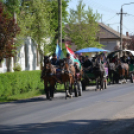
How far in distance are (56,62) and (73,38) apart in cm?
2859

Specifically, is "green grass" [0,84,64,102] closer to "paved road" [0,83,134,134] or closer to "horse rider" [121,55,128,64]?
"paved road" [0,83,134,134]

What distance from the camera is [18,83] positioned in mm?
19297

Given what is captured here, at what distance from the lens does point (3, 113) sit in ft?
42.8

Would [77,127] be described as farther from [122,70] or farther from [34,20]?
[34,20]

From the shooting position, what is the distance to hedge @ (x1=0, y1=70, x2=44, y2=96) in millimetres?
18266

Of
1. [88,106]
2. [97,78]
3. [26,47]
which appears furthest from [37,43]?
[88,106]

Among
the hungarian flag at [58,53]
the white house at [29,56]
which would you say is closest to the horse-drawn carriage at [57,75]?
the hungarian flag at [58,53]

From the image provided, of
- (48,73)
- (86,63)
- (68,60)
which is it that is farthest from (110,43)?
(48,73)

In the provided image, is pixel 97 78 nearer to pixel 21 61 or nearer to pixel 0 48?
pixel 0 48

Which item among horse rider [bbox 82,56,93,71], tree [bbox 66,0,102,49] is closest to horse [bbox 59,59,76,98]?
horse rider [bbox 82,56,93,71]

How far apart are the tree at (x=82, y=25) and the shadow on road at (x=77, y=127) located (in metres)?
35.5

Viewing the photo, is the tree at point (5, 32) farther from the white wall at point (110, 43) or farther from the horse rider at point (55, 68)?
the white wall at point (110, 43)

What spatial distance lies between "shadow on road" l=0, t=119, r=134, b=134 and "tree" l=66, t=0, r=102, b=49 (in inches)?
1397

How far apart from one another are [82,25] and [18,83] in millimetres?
27913
